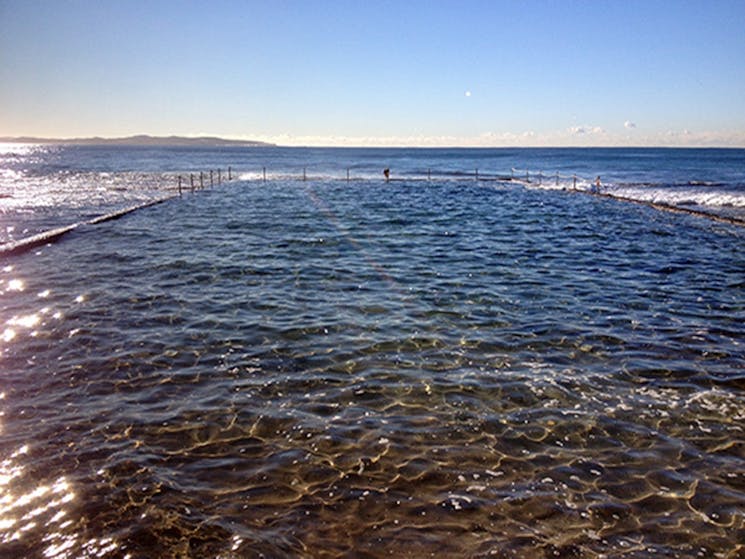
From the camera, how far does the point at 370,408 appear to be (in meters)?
8.10

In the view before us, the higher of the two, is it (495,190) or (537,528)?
(495,190)

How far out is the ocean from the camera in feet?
18.0

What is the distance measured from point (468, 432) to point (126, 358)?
273 inches

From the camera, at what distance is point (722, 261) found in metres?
19.4

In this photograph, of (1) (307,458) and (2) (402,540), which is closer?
(2) (402,540)

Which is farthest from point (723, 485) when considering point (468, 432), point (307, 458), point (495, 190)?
point (495, 190)

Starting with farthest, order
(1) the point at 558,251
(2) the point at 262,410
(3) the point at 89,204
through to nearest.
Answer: (3) the point at 89,204 < (1) the point at 558,251 < (2) the point at 262,410

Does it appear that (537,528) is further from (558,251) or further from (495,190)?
(495,190)

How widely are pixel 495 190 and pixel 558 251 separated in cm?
3428

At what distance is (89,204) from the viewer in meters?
39.7

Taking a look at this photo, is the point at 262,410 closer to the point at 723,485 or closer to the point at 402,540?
the point at 402,540

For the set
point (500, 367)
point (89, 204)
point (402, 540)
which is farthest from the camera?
point (89, 204)

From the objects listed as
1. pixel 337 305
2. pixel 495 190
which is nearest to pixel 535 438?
pixel 337 305

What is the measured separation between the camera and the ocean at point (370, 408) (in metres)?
5.48
